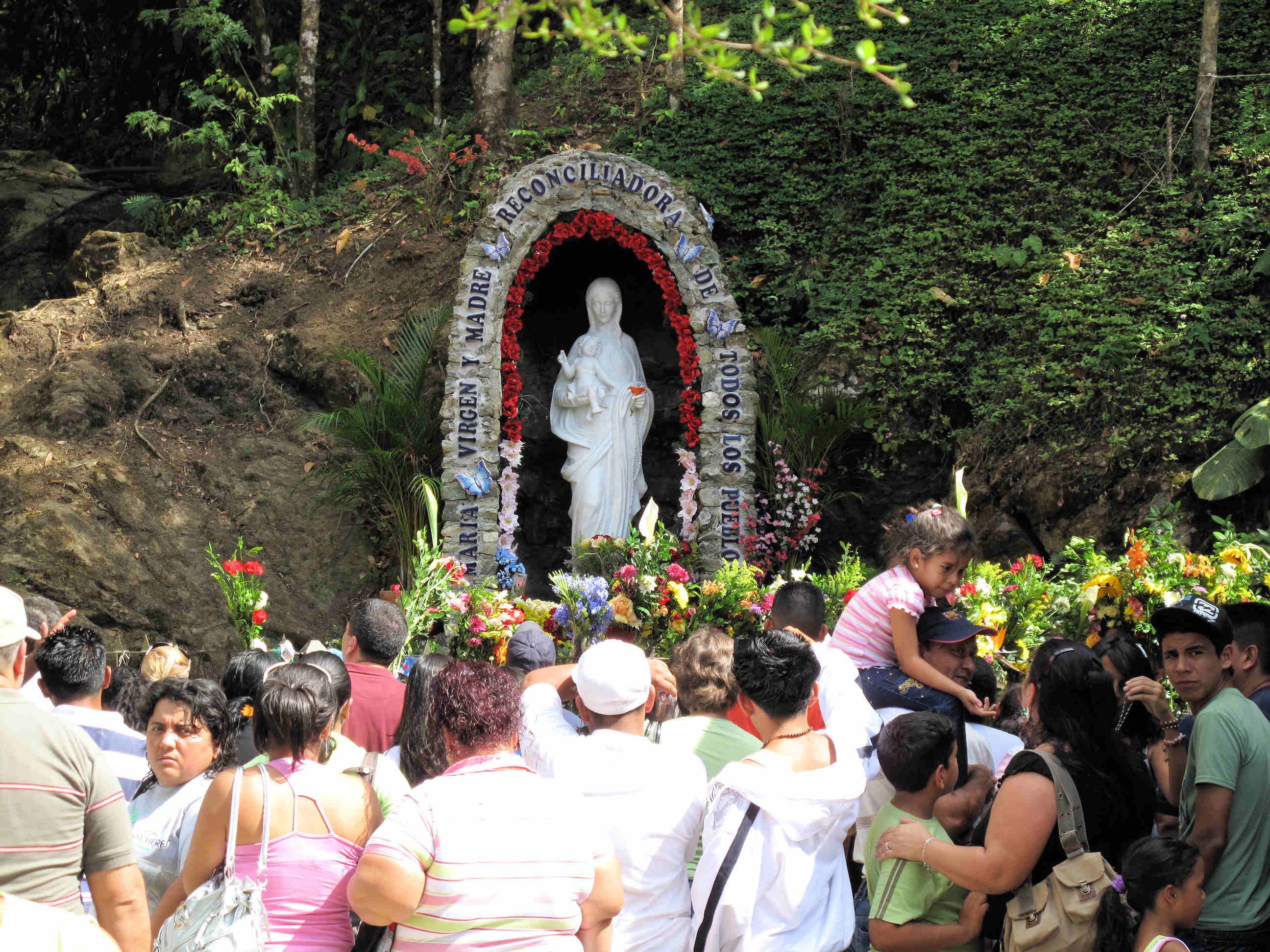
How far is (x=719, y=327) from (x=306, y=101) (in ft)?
19.2

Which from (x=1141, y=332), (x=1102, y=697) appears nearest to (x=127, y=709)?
(x=1102, y=697)

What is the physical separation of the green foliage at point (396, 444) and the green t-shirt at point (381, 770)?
5485 mm

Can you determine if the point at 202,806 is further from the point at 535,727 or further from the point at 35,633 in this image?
the point at 35,633

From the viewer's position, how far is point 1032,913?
3232 millimetres

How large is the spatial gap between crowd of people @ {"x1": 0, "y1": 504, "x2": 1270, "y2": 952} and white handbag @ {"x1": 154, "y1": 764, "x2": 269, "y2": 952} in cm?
2

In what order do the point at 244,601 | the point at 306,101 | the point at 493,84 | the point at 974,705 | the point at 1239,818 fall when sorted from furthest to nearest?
the point at 306,101 < the point at 493,84 < the point at 244,601 < the point at 974,705 < the point at 1239,818

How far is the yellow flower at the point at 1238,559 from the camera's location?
6035 mm

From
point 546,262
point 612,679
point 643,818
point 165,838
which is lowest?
point 165,838

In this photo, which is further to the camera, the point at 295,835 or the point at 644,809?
the point at 644,809

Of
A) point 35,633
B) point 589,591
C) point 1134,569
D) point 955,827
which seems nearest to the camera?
point 955,827

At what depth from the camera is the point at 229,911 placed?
2863mm

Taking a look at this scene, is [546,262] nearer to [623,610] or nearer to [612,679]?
[623,610]

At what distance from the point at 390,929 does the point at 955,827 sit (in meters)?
1.76

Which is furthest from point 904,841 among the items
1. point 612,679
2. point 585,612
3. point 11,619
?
point 585,612
